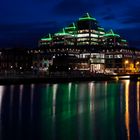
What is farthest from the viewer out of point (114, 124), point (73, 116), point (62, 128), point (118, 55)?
point (118, 55)

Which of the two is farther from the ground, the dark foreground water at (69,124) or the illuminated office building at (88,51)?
the illuminated office building at (88,51)

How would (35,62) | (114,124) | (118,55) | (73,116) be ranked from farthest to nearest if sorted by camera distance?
(118,55)
(35,62)
(73,116)
(114,124)

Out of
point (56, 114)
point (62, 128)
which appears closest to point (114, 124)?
point (62, 128)

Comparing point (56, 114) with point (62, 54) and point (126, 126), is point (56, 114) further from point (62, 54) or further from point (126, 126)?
point (62, 54)

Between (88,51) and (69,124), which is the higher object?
(88,51)

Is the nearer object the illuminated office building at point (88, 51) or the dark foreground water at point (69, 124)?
the dark foreground water at point (69, 124)

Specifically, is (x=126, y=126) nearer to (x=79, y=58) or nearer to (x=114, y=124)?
(x=114, y=124)

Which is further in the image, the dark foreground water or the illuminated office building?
the illuminated office building

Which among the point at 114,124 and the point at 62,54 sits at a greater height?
the point at 62,54

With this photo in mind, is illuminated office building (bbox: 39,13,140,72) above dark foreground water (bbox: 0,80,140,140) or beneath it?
above

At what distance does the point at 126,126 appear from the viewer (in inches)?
922

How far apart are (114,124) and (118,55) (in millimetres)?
163560

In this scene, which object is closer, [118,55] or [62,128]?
[62,128]

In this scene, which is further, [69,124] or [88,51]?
[88,51]
